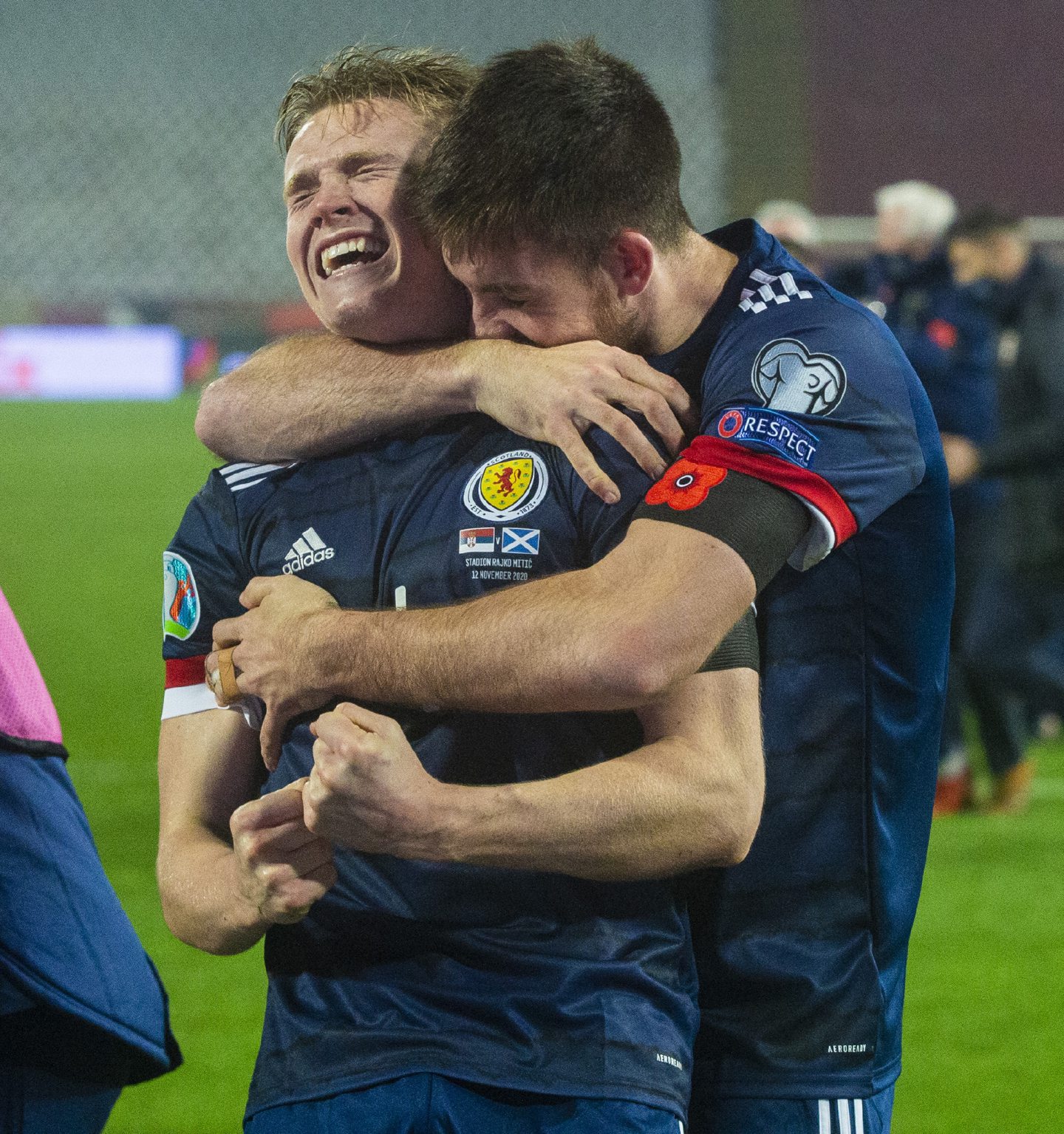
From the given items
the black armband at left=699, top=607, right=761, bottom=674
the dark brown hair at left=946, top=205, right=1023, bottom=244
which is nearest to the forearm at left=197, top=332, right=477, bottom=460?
the black armband at left=699, top=607, right=761, bottom=674

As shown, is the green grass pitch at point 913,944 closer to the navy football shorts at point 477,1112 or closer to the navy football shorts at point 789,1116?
the navy football shorts at point 789,1116

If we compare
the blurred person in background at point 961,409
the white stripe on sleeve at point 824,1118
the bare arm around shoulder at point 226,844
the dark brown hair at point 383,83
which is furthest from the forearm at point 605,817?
the blurred person in background at point 961,409

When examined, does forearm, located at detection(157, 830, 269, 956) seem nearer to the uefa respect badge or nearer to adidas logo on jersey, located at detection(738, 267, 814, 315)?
the uefa respect badge

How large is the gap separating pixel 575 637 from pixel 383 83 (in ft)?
2.72

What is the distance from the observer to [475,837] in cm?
157

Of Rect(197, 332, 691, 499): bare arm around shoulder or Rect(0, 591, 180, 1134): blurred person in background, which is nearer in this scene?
Rect(197, 332, 691, 499): bare arm around shoulder

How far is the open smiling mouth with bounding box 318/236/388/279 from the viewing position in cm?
193

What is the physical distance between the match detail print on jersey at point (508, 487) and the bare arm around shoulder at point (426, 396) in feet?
0.11

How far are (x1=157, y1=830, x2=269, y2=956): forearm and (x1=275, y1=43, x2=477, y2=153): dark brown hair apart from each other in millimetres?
893

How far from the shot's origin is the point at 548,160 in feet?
5.62

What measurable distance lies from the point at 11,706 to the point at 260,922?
1.56 ft

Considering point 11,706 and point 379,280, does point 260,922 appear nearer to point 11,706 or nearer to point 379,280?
point 11,706

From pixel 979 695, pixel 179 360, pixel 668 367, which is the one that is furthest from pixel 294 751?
pixel 179 360

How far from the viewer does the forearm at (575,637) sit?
1520 mm
